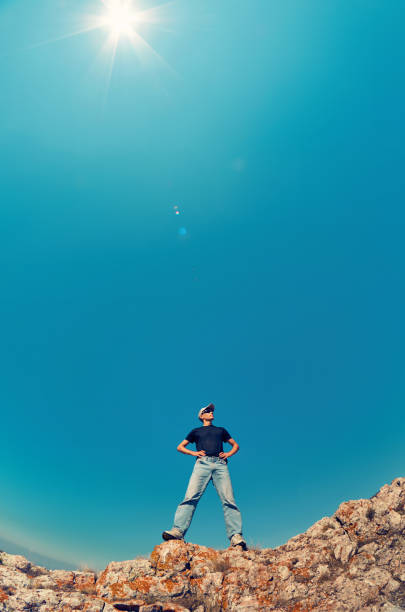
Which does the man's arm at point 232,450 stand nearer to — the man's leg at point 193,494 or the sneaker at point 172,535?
the man's leg at point 193,494

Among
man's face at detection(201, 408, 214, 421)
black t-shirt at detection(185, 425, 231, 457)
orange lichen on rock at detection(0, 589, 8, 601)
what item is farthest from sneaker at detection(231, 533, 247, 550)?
orange lichen on rock at detection(0, 589, 8, 601)

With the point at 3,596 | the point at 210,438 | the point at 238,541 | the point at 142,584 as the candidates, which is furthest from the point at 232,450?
the point at 3,596

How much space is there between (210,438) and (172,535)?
8.76 feet

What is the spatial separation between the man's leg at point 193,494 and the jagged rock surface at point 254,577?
68 centimetres

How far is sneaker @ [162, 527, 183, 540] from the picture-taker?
8078mm

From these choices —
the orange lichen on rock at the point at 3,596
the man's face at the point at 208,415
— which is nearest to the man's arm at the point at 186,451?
the man's face at the point at 208,415

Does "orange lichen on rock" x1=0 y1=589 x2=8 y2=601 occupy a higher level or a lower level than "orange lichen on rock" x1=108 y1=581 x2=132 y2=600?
lower

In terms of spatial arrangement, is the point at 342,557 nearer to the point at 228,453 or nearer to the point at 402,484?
the point at 402,484

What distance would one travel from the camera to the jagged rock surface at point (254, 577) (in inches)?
231

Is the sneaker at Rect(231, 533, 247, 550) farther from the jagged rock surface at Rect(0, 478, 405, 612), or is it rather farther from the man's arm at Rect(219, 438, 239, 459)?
the man's arm at Rect(219, 438, 239, 459)

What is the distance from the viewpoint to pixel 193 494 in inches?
352

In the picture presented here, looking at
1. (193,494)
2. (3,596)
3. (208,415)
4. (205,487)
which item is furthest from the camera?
(208,415)

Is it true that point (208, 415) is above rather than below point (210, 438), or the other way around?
above

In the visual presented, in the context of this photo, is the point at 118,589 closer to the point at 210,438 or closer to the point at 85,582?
the point at 85,582
